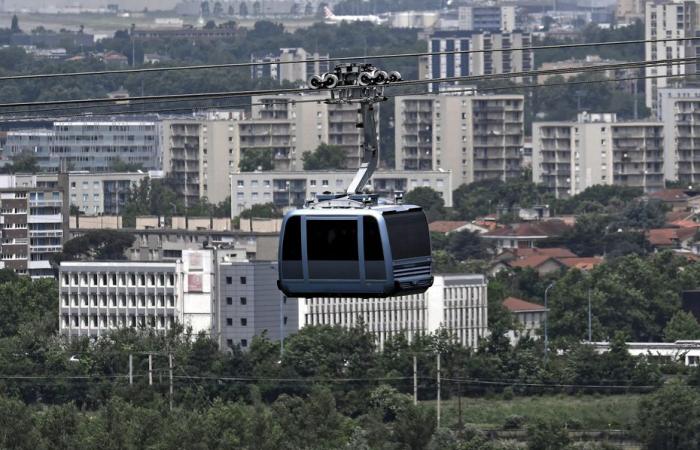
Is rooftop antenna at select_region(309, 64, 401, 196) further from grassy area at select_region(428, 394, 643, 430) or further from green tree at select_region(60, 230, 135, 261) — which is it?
green tree at select_region(60, 230, 135, 261)

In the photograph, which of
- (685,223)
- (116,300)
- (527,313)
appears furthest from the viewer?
(685,223)

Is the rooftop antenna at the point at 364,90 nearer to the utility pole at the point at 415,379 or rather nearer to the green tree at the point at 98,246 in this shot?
the utility pole at the point at 415,379

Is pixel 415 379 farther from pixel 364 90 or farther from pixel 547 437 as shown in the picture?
pixel 364 90

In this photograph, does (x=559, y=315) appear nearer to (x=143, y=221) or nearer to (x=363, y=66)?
(x=143, y=221)

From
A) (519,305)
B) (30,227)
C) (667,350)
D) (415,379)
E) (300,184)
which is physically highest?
(30,227)

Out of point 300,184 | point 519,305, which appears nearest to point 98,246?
point 519,305

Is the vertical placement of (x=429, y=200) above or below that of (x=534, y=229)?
above

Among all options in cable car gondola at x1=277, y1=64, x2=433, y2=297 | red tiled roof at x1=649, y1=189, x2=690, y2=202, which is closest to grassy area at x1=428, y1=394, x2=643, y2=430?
cable car gondola at x1=277, y1=64, x2=433, y2=297

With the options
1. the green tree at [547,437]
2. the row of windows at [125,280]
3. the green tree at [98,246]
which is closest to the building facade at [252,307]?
the row of windows at [125,280]
